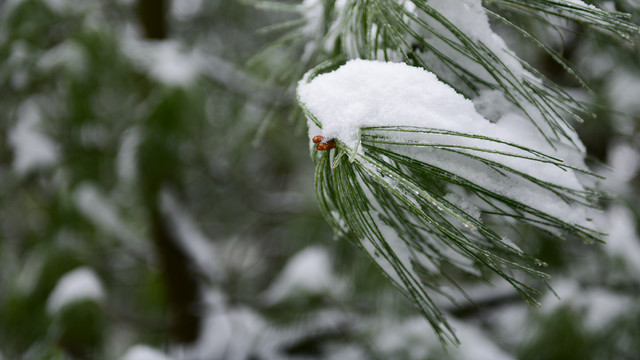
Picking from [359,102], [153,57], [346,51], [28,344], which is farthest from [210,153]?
[359,102]

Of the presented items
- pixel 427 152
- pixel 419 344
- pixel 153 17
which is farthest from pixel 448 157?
pixel 153 17

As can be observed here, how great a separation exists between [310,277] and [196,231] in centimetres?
57

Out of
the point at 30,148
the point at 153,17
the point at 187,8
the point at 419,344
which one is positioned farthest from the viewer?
the point at 187,8

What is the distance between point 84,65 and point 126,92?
1.06 feet

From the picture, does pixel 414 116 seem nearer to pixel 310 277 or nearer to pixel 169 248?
pixel 310 277

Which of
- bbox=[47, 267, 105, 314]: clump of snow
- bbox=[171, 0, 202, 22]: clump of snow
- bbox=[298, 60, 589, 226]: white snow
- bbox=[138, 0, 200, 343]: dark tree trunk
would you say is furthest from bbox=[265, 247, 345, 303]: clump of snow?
bbox=[171, 0, 202, 22]: clump of snow

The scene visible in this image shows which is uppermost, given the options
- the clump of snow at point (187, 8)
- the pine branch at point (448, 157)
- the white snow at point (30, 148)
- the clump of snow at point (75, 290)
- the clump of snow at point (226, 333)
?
the pine branch at point (448, 157)

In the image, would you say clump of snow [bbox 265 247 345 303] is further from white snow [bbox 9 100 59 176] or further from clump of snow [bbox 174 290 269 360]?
white snow [bbox 9 100 59 176]

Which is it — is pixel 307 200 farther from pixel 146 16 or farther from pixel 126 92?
pixel 146 16

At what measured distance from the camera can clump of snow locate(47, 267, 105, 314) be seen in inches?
41.1

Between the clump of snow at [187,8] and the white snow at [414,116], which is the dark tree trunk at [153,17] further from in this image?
the white snow at [414,116]

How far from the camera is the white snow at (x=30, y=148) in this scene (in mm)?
1323

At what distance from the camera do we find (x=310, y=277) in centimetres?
116

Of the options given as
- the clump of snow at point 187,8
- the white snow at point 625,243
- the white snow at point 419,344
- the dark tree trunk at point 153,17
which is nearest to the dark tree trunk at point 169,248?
the dark tree trunk at point 153,17
